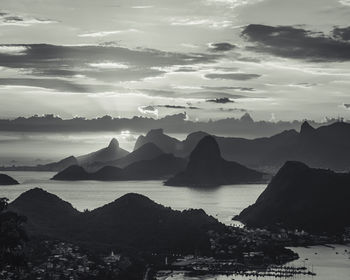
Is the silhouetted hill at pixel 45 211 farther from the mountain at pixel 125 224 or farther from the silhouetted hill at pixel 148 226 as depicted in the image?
the silhouetted hill at pixel 148 226

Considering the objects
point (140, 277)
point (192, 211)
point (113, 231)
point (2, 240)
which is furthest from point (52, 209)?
point (2, 240)

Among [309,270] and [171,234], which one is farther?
[171,234]

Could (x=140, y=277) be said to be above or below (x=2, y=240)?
below

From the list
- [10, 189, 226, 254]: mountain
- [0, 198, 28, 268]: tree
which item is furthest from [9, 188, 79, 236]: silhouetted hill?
[0, 198, 28, 268]: tree

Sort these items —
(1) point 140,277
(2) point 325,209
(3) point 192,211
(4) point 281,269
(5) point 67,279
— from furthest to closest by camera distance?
(2) point 325,209
(3) point 192,211
(4) point 281,269
(1) point 140,277
(5) point 67,279

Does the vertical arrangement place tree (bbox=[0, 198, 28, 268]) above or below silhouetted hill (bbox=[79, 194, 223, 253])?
above

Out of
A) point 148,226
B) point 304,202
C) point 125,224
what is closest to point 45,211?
point 125,224

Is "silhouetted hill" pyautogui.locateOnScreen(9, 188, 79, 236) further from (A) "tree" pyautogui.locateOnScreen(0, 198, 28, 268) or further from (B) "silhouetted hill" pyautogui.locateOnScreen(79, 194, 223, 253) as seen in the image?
(A) "tree" pyautogui.locateOnScreen(0, 198, 28, 268)

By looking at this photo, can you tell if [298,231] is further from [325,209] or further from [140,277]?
[140,277]
